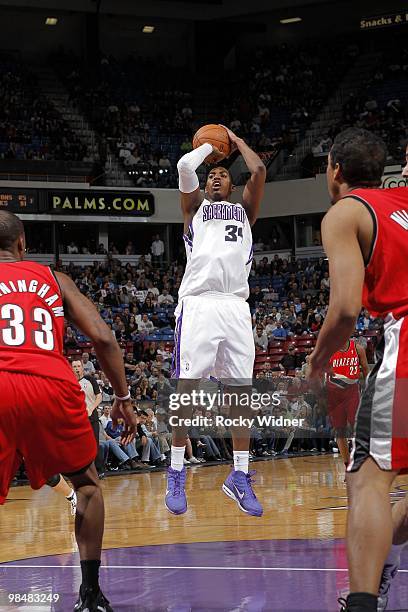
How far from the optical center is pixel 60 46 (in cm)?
3122

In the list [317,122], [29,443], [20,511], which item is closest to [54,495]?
[20,511]

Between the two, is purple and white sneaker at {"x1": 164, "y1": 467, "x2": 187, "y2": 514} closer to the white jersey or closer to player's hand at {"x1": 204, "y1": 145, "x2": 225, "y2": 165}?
the white jersey

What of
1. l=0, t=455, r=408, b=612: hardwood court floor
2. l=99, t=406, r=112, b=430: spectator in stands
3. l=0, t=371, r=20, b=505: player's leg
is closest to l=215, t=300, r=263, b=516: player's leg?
l=0, t=455, r=408, b=612: hardwood court floor

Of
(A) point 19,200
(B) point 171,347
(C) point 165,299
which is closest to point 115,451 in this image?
(B) point 171,347

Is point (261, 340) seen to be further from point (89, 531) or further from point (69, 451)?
point (69, 451)

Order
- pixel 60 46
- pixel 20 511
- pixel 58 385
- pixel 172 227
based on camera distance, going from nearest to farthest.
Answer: pixel 58 385, pixel 20 511, pixel 172 227, pixel 60 46

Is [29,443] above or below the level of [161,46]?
below

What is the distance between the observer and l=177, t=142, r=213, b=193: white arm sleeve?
6.90 m

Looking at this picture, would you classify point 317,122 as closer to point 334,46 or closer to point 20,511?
point 334,46

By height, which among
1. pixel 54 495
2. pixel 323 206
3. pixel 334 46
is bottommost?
pixel 54 495

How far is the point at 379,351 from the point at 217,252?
3265 millimetres

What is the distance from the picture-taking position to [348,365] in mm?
11773

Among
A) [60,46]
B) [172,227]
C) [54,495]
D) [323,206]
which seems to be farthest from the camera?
[60,46]

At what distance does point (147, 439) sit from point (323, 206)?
44.8ft
